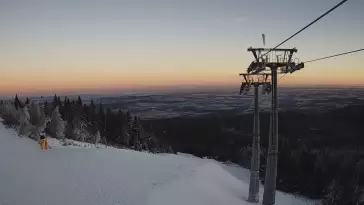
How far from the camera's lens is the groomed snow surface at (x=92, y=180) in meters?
17.8

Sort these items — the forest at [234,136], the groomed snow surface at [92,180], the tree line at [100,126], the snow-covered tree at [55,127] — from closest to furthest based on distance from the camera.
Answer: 1. the groomed snow surface at [92,180]
2. the snow-covered tree at [55,127]
3. the forest at [234,136]
4. the tree line at [100,126]

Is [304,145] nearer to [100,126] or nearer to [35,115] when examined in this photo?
[100,126]

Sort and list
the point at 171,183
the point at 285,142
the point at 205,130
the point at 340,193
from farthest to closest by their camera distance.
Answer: the point at 205,130
the point at 285,142
the point at 340,193
the point at 171,183

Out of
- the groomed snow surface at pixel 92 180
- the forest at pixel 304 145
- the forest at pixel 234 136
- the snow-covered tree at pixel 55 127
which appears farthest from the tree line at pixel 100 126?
the forest at pixel 304 145

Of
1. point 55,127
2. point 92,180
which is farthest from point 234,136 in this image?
point 92,180

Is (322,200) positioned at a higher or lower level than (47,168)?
lower

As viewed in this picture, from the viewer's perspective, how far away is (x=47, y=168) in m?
22.0

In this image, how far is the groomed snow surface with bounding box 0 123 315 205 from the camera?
58.2ft

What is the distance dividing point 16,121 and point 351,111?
15867 cm

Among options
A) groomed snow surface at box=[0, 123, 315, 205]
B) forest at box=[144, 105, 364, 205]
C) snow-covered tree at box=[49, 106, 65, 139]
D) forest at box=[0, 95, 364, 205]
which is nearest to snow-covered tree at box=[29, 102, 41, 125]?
forest at box=[0, 95, 364, 205]

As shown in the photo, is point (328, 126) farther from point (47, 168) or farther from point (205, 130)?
point (47, 168)

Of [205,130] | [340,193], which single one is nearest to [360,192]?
[340,193]

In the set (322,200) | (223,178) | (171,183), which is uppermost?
(171,183)

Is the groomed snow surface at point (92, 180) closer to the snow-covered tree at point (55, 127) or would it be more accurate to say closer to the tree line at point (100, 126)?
the snow-covered tree at point (55, 127)
